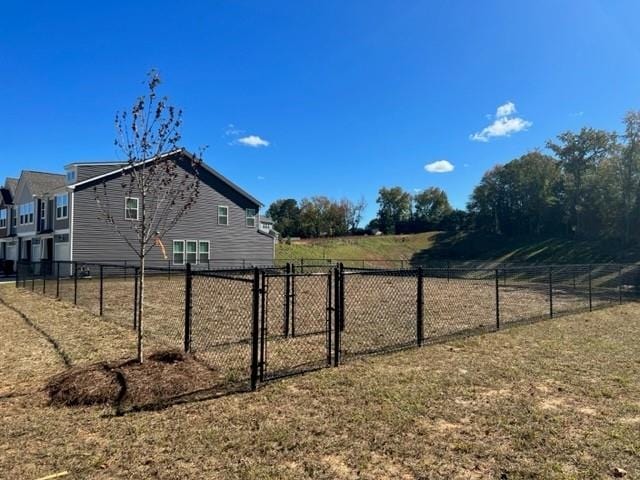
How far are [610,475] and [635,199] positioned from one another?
4123 centimetres

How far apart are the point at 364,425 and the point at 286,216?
6982 centimetres

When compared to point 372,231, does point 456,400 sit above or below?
below

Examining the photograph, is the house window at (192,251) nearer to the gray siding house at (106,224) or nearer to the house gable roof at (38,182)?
the gray siding house at (106,224)

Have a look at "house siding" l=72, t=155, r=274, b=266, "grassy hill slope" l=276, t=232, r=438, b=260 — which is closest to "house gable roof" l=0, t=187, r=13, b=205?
"house siding" l=72, t=155, r=274, b=266

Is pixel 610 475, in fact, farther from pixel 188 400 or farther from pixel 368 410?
pixel 188 400

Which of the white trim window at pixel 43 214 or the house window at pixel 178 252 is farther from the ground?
the white trim window at pixel 43 214

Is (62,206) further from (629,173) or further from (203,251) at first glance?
(629,173)

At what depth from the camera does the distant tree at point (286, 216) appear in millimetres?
65375

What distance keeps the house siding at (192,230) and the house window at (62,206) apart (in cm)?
109

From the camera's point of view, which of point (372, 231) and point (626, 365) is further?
point (372, 231)

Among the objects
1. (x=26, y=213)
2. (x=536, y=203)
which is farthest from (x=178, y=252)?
(x=536, y=203)

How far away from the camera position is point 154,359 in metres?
4.96

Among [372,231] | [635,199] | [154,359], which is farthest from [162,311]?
[372,231]

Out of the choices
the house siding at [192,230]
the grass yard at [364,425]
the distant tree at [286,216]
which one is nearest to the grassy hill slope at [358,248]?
the house siding at [192,230]
